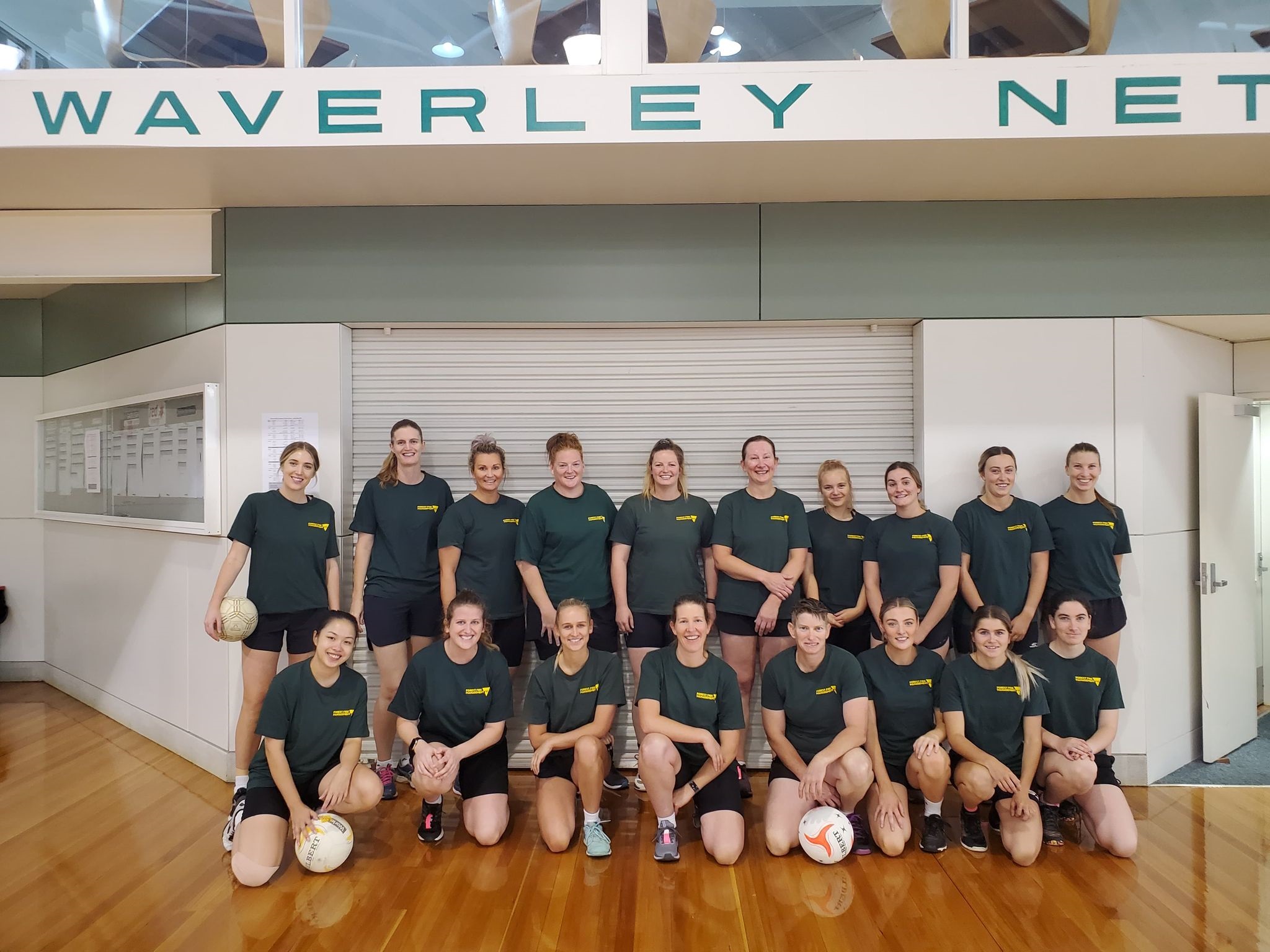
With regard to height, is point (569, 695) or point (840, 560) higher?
point (840, 560)

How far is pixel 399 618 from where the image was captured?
3.96 meters

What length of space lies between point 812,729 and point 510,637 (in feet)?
5.03

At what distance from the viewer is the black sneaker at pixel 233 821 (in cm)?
337

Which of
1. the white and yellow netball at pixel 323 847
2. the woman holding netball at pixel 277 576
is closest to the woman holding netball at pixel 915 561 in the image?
the white and yellow netball at pixel 323 847

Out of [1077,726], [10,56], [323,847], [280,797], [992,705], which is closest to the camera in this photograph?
[323,847]

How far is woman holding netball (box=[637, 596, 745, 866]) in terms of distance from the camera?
324cm

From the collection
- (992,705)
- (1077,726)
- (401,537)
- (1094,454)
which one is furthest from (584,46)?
A: (1077,726)

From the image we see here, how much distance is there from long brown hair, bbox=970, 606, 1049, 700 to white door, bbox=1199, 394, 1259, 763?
1677 mm

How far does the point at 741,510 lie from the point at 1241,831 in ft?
8.57

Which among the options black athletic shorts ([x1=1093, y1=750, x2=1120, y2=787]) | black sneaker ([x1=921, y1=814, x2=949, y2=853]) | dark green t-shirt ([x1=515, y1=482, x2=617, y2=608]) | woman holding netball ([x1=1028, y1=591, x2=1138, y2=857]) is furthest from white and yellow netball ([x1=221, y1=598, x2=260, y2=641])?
black athletic shorts ([x1=1093, y1=750, x2=1120, y2=787])

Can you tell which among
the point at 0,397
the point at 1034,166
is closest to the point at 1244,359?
the point at 1034,166

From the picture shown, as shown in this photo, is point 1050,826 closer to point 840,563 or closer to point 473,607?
point 840,563

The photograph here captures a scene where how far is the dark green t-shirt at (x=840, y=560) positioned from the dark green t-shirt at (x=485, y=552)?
151cm

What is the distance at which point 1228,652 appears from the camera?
14.8ft
